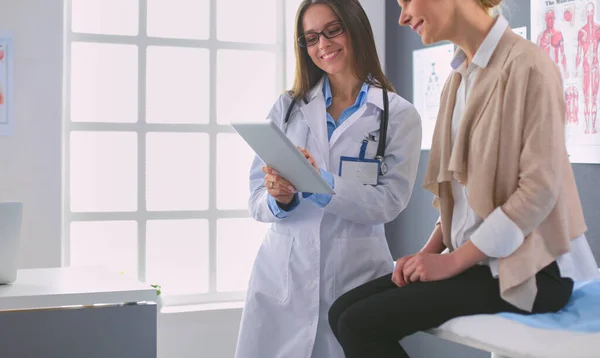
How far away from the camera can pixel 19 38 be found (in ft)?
11.5

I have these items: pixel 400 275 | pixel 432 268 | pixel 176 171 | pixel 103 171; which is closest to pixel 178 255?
pixel 176 171

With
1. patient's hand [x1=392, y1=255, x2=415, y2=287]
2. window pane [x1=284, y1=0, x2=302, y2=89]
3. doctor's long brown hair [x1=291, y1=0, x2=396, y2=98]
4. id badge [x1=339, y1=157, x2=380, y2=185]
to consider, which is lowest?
patient's hand [x1=392, y1=255, x2=415, y2=287]

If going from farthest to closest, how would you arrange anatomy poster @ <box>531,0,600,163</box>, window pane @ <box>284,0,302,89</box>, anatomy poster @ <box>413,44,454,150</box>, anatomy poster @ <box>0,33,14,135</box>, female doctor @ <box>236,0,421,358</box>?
window pane @ <box>284,0,302,89</box> < anatomy poster @ <box>413,44,454,150</box> < anatomy poster @ <box>0,33,14,135</box> < anatomy poster @ <box>531,0,600,163</box> < female doctor @ <box>236,0,421,358</box>

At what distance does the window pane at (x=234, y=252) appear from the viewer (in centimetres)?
409

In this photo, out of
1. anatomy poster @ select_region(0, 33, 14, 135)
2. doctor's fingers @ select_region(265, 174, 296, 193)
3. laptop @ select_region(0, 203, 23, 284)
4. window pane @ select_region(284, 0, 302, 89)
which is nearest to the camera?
laptop @ select_region(0, 203, 23, 284)

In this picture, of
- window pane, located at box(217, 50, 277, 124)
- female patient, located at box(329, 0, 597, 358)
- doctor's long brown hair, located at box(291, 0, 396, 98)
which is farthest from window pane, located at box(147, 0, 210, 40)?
female patient, located at box(329, 0, 597, 358)

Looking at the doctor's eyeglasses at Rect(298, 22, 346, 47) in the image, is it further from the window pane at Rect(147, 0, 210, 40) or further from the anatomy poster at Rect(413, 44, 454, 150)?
the window pane at Rect(147, 0, 210, 40)

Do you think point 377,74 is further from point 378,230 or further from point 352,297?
point 352,297

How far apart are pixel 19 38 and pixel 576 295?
280 cm

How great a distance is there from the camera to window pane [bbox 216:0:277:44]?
161 inches

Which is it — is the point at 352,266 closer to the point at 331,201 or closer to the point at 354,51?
the point at 331,201

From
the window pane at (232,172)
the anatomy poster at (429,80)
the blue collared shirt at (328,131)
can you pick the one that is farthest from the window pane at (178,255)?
the blue collared shirt at (328,131)

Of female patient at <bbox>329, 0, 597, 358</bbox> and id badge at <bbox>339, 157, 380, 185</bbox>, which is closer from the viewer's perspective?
female patient at <bbox>329, 0, 597, 358</bbox>

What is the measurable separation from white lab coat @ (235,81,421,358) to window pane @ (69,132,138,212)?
1773 millimetres
